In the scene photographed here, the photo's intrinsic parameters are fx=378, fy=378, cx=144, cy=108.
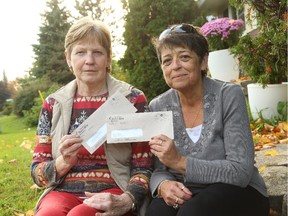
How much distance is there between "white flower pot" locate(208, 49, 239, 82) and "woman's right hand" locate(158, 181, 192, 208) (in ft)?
21.6

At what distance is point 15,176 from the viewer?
456cm

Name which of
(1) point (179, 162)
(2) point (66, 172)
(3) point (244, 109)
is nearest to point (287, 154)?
(3) point (244, 109)

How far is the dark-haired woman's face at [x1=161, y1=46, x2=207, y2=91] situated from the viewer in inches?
85.7

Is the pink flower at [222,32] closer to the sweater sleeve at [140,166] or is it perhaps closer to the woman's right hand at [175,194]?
the sweater sleeve at [140,166]

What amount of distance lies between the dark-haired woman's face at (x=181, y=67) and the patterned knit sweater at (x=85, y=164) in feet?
0.83

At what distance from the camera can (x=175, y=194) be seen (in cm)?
200

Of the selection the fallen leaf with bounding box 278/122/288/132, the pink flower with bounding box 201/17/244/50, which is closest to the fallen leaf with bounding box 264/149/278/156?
the fallen leaf with bounding box 278/122/288/132

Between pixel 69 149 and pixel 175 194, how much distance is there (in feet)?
2.04

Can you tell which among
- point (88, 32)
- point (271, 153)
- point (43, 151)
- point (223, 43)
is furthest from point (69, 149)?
point (223, 43)

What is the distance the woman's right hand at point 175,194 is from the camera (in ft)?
6.48

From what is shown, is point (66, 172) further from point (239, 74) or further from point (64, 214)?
point (239, 74)

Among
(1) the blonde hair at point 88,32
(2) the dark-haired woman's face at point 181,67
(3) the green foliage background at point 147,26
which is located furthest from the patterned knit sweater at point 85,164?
(3) the green foliage background at point 147,26

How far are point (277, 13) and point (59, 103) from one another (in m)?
3.31

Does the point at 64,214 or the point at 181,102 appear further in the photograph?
the point at 181,102
